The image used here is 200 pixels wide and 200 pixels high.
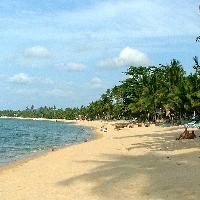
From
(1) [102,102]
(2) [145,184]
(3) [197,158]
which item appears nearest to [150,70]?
(1) [102,102]

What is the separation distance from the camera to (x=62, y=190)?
1677cm

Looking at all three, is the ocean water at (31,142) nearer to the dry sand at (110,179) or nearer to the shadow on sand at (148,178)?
the dry sand at (110,179)

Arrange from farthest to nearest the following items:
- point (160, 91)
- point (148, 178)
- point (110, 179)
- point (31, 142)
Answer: point (160, 91) → point (31, 142) → point (110, 179) → point (148, 178)

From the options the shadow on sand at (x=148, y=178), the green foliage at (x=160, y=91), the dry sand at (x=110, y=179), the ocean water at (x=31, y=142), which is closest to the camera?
the shadow on sand at (x=148, y=178)

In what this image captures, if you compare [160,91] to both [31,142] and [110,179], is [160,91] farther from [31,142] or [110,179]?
[110,179]

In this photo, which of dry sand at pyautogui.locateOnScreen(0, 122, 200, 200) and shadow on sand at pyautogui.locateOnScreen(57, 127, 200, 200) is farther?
dry sand at pyautogui.locateOnScreen(0, 122, 200, 200)

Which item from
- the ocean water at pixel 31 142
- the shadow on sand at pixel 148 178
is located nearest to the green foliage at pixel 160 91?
the ocean water at pixel 31 142

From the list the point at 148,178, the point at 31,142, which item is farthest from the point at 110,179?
the point at 31,142

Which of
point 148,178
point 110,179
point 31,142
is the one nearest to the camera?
point 148,178

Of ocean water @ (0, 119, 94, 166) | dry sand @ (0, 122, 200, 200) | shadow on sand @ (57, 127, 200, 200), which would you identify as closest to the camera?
shadow on sand @ (57, 127, 200, 200)

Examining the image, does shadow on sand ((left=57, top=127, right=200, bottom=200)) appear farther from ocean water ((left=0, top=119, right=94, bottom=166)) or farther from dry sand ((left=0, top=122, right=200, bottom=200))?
ocean water ((left=0, top=119, right=94, bottom=166))

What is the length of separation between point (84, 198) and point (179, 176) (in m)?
4.73

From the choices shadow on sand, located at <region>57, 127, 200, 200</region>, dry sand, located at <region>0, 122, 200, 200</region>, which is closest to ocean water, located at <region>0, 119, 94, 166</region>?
dry sand, located at <region>0, 122, 200, 200</region>

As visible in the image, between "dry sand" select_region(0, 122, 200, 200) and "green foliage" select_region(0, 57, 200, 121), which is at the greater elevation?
"green foliage" select_region(0, 57, 200, 121)
